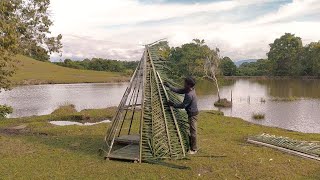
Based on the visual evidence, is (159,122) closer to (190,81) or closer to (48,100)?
(190,81)

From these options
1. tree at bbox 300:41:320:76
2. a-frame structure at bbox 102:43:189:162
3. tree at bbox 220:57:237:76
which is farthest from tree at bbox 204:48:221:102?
tree at bbox 220:57:237:76

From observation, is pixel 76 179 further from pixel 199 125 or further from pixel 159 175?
pixel 199 125

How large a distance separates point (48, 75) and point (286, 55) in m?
75.0

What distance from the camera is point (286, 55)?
108 m

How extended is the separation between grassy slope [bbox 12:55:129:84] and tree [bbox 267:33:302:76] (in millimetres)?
49729

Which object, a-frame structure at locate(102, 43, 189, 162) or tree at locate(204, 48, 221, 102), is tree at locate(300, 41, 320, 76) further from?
a-frame structure at locate(102, 43, 189, 162)

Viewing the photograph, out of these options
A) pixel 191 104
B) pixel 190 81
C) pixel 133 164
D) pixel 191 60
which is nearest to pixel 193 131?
pixel 191 104

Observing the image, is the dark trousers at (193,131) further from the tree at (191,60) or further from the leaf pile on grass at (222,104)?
the leaf pile on grass at (222,104)

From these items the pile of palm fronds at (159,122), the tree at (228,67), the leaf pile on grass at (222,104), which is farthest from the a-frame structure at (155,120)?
the tree at (228,67)

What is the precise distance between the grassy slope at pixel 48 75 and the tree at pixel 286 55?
49.7 m

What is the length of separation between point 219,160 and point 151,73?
426cm

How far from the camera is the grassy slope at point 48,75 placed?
292ft

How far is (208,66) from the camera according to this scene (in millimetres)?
48062

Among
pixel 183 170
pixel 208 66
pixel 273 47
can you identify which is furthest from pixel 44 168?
pixel 273 47
